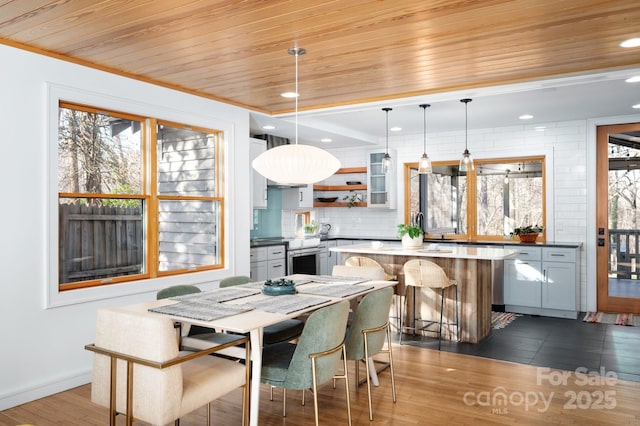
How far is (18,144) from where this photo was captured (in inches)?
139

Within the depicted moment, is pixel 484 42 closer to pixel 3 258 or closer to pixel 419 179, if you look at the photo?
pixel 3 258

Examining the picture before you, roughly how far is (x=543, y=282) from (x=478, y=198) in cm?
164

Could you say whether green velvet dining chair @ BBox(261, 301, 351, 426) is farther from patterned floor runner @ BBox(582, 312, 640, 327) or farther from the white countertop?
patterned floor runner @ BBox(582, 312, 640, 327)

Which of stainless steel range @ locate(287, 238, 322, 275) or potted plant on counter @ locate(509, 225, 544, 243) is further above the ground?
potted plant on counter @ locate(509, 225, 544, 243)

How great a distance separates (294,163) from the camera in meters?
3.38

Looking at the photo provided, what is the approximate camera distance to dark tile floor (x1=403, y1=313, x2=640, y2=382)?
14.3ft

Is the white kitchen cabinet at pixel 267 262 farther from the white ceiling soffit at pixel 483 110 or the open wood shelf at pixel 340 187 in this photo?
the open wood shelf at pixel 340 187

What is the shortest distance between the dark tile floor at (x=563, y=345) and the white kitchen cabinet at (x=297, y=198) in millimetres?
3324

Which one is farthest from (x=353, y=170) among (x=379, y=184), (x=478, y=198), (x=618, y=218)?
(x=618, y=218)

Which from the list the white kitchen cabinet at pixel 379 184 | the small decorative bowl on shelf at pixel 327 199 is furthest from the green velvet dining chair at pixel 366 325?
the small decorative bowl on shelf at pixel 327 199

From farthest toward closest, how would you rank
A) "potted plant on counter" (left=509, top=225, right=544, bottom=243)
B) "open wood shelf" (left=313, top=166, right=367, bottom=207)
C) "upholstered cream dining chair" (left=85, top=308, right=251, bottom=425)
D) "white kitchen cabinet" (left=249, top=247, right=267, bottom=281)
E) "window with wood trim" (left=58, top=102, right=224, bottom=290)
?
1. "open wood shelf" (left=313, top=166, right=367, bottom=207)
2. "potted plant on counter" (left=509, top=225, right=544, bottom=243)
3. "white kitchen cabinet" (left=249, top=247, right=267, bottom=281)
4. "window with wood trim" (left=58, top=102, right=224, bottom=290)
5. "upholstered cream dining chair" (left=85, top=308, right=251, bottom=425)

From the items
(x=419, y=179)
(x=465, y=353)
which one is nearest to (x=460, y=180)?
(x=419, y=179)

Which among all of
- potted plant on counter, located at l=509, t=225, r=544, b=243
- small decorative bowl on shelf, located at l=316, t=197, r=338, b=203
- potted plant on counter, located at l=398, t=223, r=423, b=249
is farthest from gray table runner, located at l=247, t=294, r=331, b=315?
small decorative bowl on shelf, located at l=316, t=197, r=338, b=203

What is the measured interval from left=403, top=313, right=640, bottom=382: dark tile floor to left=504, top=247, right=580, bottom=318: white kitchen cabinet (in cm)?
33
